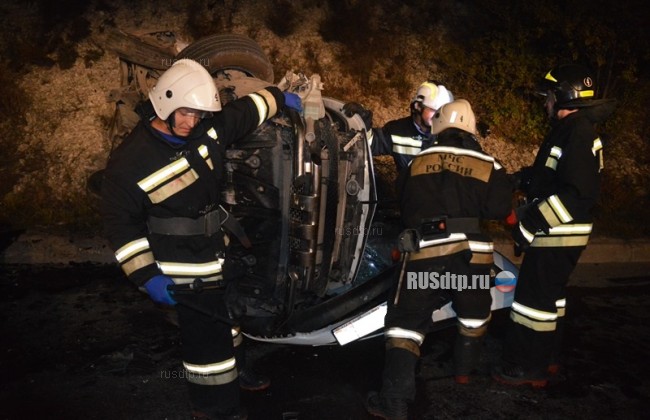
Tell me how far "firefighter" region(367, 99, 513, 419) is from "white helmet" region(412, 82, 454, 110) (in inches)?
37.8

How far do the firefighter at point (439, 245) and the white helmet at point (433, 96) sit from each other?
3.15ft

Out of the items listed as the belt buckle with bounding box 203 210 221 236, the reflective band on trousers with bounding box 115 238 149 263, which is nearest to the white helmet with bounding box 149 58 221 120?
the belt buckle with bounding box 203 210 221 236

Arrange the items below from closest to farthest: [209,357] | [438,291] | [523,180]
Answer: [209,357] → [438,291] → [523,180]

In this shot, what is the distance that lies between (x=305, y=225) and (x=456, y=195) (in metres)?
0.94

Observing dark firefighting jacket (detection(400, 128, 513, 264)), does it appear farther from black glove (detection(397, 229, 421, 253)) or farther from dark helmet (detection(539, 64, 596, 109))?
dark helmet (detection(539, 64, 596, 109))

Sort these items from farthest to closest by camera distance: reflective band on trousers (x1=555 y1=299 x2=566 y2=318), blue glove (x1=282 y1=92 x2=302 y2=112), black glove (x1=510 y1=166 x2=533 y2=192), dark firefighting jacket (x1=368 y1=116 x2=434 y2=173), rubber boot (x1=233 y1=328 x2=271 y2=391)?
1. dark firefighting jacket (x1=368 y1=116 x2=434 y2=173)
2. black glove (x1=510 y1=166 x2=533 y2=192)
3. reflective band on trousers (x1=555 y1=299 x2=566 y2=318)
4. rubber boot (x1=233 y1=328 x2=271 y2=391)
5. blue glove (x1=282 y1=92 x2=302 y2=112)

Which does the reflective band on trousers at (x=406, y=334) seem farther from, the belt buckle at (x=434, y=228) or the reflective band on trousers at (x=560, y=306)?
the reflective band on trousers at (x=560, y=306)

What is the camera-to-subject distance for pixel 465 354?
4.06 metres

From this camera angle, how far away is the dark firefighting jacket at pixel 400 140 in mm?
5129

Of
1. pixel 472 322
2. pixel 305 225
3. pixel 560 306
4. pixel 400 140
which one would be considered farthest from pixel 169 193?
pixel 560 306

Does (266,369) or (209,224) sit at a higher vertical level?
(209,224)

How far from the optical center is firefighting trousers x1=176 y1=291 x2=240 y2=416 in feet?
12.1

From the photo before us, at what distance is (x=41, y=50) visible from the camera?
27.6 feet

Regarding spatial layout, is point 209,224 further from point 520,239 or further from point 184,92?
point 520,239
